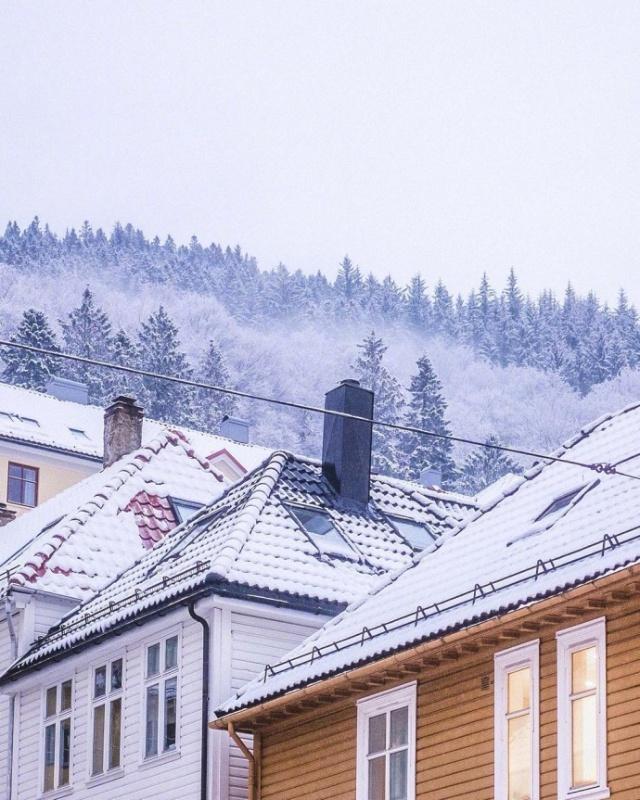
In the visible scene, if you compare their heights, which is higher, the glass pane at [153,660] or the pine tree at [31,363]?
the pine tree at [31,363]

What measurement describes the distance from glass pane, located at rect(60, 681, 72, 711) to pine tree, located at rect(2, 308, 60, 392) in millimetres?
78373

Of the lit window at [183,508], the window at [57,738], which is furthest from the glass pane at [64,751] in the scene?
the lit window at [183,508]

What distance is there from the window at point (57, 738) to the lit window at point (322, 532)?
16.1 feet

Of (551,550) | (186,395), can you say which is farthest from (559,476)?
(186,395)

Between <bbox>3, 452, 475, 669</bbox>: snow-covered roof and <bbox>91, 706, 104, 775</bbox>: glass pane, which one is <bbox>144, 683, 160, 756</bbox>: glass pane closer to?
<bbox>3, 452, 475, 669</bbox>: snow-covered roof

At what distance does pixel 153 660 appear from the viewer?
1125 inches

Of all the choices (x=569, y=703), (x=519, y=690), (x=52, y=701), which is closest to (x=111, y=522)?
(x=52, y=701)

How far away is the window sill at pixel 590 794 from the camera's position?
18.7 m

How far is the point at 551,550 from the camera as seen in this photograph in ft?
70.6

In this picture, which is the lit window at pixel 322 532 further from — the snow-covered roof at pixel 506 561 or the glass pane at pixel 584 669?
the glass pane at pixel 584 669

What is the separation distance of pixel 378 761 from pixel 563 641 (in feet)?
12.6

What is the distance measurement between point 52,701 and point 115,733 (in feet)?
8.21

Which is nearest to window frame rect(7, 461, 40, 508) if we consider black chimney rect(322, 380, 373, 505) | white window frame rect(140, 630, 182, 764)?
black chimney rect(322, 380, 373, 505)

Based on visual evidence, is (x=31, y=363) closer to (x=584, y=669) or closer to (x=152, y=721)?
(x=152, y=721)
